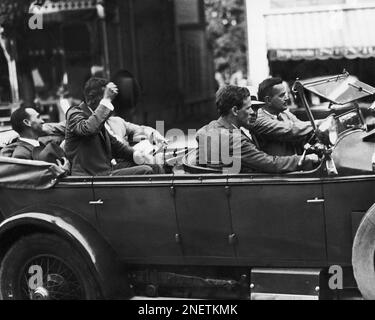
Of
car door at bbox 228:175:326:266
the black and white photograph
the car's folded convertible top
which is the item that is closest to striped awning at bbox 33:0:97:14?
the black and white photograph

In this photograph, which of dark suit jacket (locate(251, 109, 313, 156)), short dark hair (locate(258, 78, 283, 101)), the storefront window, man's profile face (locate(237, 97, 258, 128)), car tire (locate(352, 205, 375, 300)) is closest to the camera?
car tire (locate(352, 205, 375, 300))

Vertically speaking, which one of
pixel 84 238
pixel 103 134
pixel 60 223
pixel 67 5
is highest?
pixel 67 5

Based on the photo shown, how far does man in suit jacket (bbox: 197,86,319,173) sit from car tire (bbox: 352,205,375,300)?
1.61 ft

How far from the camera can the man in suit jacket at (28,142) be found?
4668mm

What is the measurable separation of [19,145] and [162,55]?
1364 cm

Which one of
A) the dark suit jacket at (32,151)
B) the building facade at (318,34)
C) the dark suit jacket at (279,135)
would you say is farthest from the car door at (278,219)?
the building facade at (318,34)

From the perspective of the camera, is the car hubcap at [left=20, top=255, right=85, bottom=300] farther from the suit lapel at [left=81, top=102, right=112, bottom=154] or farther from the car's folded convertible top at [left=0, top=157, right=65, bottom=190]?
the suit lapel at [left=81, top=102, right=112, bottom=154]

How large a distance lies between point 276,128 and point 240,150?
1.61 feet

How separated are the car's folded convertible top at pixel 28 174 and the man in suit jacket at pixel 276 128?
1352 mm

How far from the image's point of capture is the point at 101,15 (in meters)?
14.3

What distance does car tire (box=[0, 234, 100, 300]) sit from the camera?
424 cm

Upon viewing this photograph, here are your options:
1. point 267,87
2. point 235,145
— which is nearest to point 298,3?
point 267,87

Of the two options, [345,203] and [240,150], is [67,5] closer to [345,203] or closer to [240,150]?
[240,150]

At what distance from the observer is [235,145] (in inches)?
158
